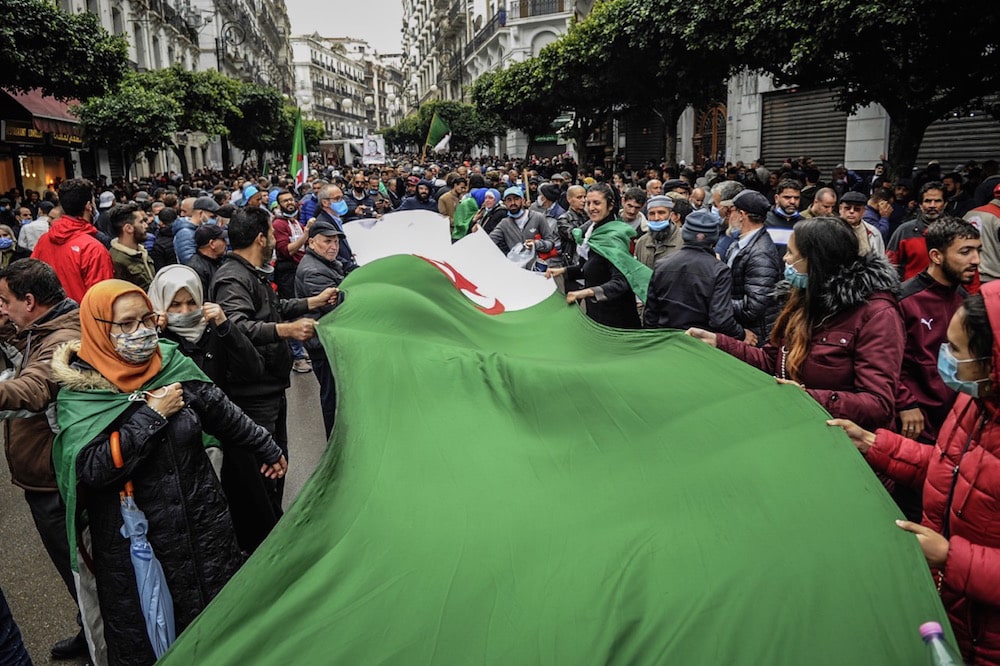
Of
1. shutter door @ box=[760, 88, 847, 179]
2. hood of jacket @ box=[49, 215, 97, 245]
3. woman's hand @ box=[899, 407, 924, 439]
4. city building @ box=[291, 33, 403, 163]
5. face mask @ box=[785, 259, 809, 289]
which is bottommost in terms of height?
woman's hand @ box=[899, 407, 924, 439]

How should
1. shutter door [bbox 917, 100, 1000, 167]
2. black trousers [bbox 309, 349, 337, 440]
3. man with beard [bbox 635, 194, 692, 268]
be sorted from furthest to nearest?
shutter door [bbox 917, 100, 1000, 167]
man with beard [bbox 635, 194, 692, 268]
black trousers [bbox 309, 349, 337, 440]

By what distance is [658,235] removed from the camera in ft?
19.7

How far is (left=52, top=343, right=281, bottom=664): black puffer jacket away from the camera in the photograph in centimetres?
269

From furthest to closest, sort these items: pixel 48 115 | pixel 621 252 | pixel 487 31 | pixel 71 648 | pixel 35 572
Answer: pixel 487 31, pixel 48 115, pixel 621 252, pixel 35 572, pixel 71 648

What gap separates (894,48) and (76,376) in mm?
10366

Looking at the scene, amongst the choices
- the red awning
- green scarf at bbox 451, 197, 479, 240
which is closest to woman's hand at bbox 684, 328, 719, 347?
green scarf at bbox 451, 197, 479, 240

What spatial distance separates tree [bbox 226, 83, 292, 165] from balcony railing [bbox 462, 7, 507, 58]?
15.5 metres

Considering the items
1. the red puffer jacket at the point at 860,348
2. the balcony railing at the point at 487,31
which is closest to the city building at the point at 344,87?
the balcony railing at the point at 487,31

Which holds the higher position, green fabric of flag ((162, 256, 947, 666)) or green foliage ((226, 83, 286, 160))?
green foliage ((226, 83, 286, 160))

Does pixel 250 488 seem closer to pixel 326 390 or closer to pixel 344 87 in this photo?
pixel 326 390

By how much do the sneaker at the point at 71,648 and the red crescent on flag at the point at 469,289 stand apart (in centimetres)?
270

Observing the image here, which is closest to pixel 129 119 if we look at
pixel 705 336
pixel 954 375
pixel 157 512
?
pixel 157 512

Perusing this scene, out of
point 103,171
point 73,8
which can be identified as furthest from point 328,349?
point 103,171

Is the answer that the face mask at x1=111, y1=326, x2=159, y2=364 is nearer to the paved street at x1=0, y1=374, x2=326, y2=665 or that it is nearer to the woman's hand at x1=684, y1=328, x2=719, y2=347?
the paved street at x1=0, y1=374, x2=326, y2=665
